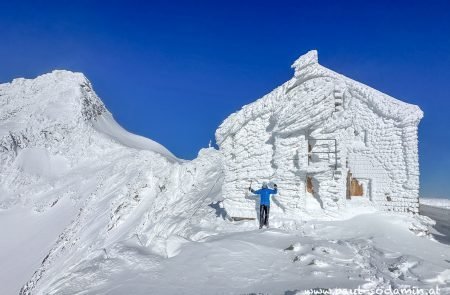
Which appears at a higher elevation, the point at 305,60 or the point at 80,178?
the point at 305,60

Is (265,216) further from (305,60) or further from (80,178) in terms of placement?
(80,178)

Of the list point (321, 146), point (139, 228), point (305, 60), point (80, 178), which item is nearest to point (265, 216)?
point (321, 146)

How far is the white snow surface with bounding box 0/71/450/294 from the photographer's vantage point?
23.5 feet

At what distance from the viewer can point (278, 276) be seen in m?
7.21

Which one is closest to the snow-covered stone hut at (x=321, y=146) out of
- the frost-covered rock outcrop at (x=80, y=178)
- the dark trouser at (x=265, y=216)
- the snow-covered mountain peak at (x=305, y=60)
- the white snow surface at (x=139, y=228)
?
the snow-covered mountain peak at (x=305, y=60)

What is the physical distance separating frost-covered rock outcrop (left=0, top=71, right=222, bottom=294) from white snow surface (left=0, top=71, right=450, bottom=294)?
0.35ft

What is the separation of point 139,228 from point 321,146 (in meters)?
12.1

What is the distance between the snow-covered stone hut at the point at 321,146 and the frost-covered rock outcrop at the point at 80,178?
326 centimetres

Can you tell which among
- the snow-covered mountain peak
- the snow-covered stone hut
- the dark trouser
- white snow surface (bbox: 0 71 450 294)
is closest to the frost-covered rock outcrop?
white snow surface (bbox: 0 71 450 294)

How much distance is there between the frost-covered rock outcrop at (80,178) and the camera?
73.9 feet

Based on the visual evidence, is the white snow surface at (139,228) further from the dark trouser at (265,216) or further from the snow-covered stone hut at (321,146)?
the snow-covered stone hut at (321,146)

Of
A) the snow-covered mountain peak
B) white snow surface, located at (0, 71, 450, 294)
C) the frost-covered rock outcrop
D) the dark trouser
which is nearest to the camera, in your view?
white snow surface, located at (0, 71, 450, 294)

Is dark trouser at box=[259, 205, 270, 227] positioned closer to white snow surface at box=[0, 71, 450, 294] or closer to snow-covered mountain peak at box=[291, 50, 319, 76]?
white snow surface at box=[0, 71, 450, 294]

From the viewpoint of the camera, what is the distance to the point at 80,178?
34.8 metres
